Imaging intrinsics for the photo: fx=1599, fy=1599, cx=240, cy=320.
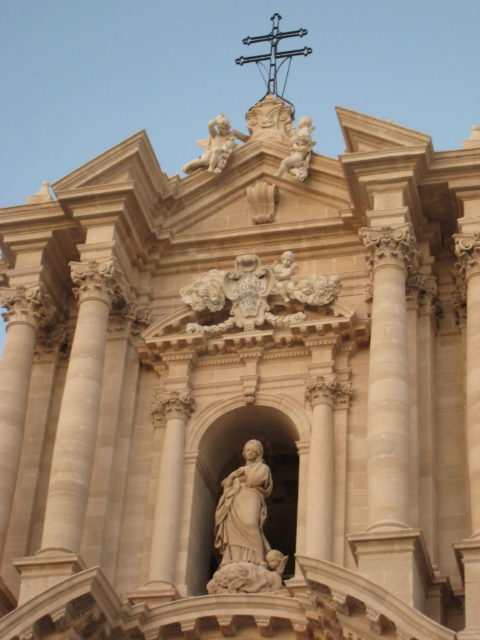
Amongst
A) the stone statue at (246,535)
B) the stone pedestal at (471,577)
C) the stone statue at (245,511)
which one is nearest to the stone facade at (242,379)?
the stone pedestal at (471,577)

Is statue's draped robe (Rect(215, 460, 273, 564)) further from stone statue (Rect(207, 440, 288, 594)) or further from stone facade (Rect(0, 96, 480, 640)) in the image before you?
stone facade (Rect(0, 96, 480, 640))

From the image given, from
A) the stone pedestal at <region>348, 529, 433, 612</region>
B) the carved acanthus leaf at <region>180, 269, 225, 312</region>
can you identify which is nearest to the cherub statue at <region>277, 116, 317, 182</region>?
the carved acanthus leaf at <region>180, 269, 225, 312</region>

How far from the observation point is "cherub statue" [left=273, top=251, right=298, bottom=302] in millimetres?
24156

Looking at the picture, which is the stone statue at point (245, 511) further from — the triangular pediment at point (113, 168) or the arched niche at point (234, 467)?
A: the triangular pediment at point (113, 168)

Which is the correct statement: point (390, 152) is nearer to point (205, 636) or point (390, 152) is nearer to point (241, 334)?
point (241, 334)

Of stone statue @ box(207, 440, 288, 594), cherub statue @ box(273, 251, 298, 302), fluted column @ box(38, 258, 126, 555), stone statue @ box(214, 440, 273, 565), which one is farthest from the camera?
cherub statue @ box(273, 251, 298, 302)

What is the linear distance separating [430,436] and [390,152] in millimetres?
4328

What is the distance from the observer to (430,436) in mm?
22125

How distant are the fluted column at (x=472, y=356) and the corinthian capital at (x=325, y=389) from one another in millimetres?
1850

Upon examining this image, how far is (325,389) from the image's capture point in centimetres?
2295

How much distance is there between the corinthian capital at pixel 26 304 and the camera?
24391 mm

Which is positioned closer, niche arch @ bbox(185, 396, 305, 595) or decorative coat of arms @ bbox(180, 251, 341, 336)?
niche arch @ bbox(185, 396, 305, 595)

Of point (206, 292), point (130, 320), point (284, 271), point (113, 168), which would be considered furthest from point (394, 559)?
point (113, 168)

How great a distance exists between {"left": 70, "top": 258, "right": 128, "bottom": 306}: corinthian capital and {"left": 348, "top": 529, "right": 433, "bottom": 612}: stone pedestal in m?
6.05
